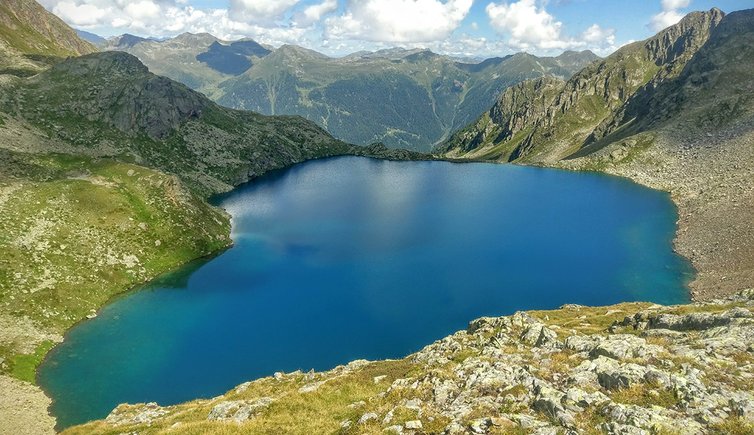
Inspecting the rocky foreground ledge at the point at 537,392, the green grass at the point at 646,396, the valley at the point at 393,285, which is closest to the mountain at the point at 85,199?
the valley at the point at 393,285

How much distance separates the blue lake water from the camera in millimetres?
61406

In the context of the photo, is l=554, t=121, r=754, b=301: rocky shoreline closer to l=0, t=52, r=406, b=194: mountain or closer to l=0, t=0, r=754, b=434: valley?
l=0, t=0, r=754, b=434: valley

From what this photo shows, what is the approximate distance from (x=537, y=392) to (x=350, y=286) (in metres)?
59.9

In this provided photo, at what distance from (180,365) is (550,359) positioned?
51.9 m

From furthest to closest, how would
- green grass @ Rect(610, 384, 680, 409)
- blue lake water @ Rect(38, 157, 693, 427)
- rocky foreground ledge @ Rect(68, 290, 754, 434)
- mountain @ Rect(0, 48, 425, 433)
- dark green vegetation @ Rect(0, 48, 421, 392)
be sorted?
dark green vegetation @ Rect(0, 48, 421, 392), mountain @ Rect(0, 48, 425, 433), blue lake water @ Rect(38, 157, 693, 427), green grass @ Rect(610, 384, 680, 409), rocky foreground ledge @ Rect(68, 290, 754, 434)

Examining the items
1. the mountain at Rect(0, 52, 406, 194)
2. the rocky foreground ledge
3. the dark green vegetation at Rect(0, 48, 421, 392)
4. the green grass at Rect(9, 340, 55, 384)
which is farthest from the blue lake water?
the mountain at Rect(0, 52, 406, 194)

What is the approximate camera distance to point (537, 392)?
80.6 ft

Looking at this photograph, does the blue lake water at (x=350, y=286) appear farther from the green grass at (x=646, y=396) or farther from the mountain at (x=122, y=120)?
the mountain at (x=122, y=120)

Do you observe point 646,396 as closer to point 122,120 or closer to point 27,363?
point 27,363

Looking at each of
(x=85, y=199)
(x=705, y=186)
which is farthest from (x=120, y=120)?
(x=705, y=186)

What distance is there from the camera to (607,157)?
→ 19088cm

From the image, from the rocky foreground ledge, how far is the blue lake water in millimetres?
21190

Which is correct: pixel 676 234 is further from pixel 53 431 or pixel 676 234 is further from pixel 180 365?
pixel 53 431

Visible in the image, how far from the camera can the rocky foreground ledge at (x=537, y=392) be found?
21.2 m
